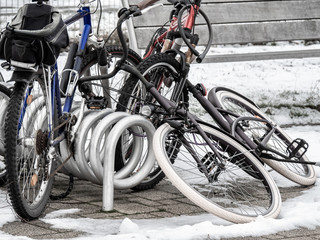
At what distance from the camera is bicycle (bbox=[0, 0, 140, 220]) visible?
3.67 meters

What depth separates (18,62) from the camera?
3.69 meters

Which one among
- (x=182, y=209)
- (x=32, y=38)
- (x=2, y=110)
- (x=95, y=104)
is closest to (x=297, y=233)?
(x=182, y=209)

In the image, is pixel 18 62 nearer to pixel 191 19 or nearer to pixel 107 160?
pixel 107 160

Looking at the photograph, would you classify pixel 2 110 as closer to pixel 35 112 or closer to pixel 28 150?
pixel 35 112

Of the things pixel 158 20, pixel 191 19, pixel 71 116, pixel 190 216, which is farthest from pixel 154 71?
pixel 158 20

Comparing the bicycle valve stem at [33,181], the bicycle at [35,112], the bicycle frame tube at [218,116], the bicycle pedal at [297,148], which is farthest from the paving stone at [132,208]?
the bicycle pedal at [297,148]

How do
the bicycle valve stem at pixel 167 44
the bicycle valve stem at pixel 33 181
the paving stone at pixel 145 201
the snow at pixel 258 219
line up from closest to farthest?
the snow at pixel 258 219 < the bicycle valve stem at pixel 33 181 < the paving stone at pixel 145 201 < the bicycle valve stem at pixel 167 44

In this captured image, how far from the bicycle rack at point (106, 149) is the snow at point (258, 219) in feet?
0.87

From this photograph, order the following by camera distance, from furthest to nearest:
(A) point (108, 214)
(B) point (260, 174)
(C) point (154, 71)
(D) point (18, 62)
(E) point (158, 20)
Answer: (E) point (158, 20)
(C) point (154, 71)
(B) point (260, 174)
(A) point (108, 214)
(D) point (18, 62)

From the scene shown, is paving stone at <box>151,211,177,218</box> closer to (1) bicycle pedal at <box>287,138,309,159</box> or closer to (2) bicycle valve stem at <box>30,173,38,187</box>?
(2) bicycle valve stem at <box>30,173,38,187</box>

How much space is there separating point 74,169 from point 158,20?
2.64 meters

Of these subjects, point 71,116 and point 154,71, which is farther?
point 154,71

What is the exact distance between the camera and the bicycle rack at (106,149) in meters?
4.07

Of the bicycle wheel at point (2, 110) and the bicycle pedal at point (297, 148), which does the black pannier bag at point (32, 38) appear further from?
the bicycle pedal at point (297, 148)
